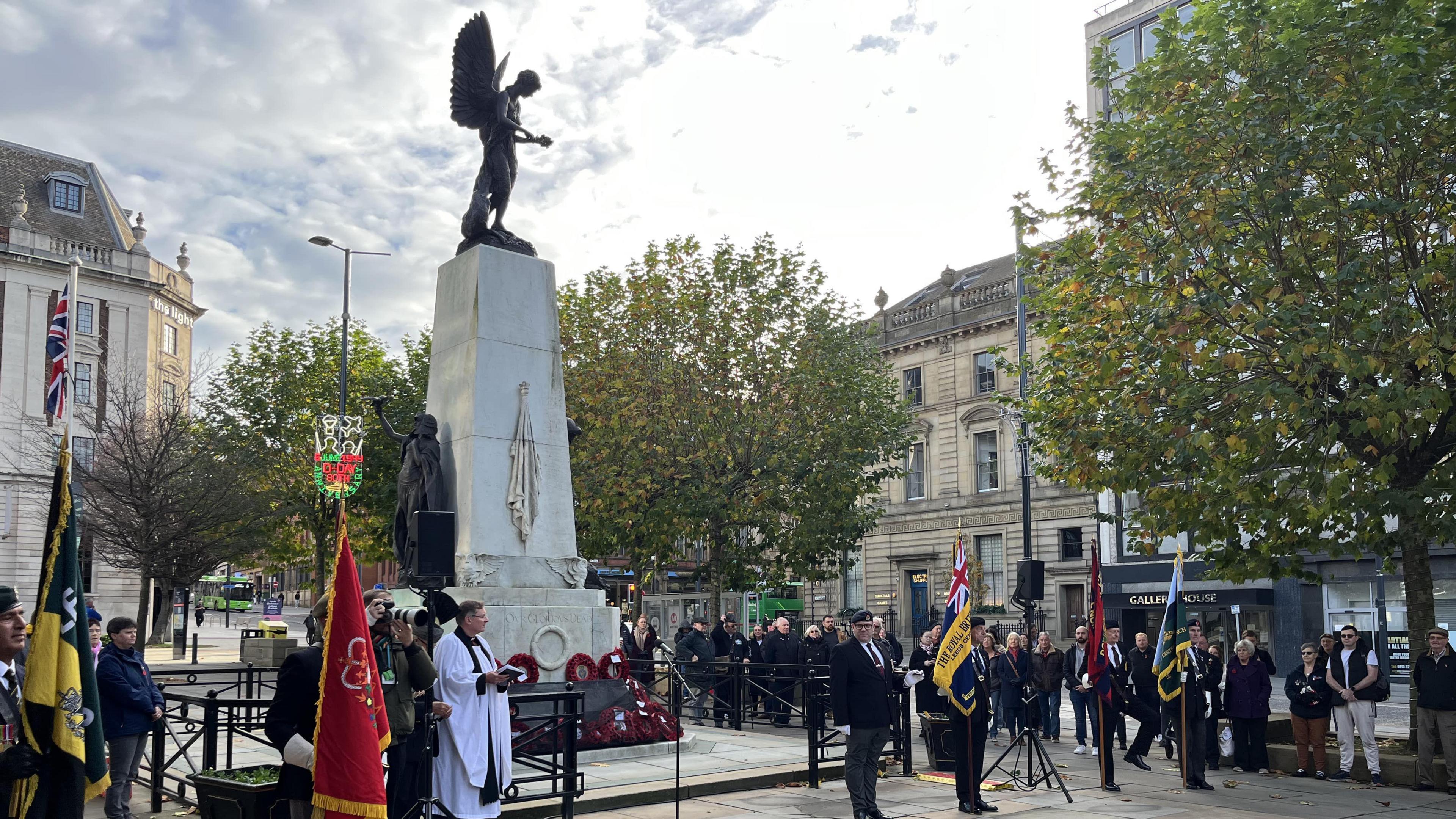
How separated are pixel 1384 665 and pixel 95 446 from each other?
40.8m

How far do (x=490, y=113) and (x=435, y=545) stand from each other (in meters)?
8.38

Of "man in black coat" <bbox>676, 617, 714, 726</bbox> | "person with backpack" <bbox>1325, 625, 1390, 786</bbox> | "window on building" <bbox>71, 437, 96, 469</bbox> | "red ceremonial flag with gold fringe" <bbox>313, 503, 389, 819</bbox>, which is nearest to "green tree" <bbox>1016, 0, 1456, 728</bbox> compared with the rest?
"person with backpack" <bbox>1325, 625, 1390, 786</bbox>

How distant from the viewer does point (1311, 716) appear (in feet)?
48.5

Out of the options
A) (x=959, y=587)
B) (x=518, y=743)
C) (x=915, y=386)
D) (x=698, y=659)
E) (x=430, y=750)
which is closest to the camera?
(x=430, y=750)

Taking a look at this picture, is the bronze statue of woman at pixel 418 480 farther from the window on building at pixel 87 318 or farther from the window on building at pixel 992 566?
the window on building at pixel 87 318

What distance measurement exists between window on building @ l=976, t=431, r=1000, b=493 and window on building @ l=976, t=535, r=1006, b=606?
2.13m

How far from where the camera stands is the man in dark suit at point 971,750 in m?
11.5

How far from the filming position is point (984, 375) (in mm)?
50094

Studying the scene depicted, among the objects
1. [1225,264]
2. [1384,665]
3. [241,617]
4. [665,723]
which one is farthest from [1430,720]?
[241,617]

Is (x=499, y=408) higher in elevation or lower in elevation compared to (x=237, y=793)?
higher

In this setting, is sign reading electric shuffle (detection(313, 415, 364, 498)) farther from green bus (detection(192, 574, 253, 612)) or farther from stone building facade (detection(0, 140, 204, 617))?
green bus (detection(192, 574, 253, 612))

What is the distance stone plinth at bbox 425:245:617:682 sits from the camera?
47.1 ft

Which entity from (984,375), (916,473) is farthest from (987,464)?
(916,473)

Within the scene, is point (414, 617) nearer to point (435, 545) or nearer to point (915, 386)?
→ point (435, 545)
